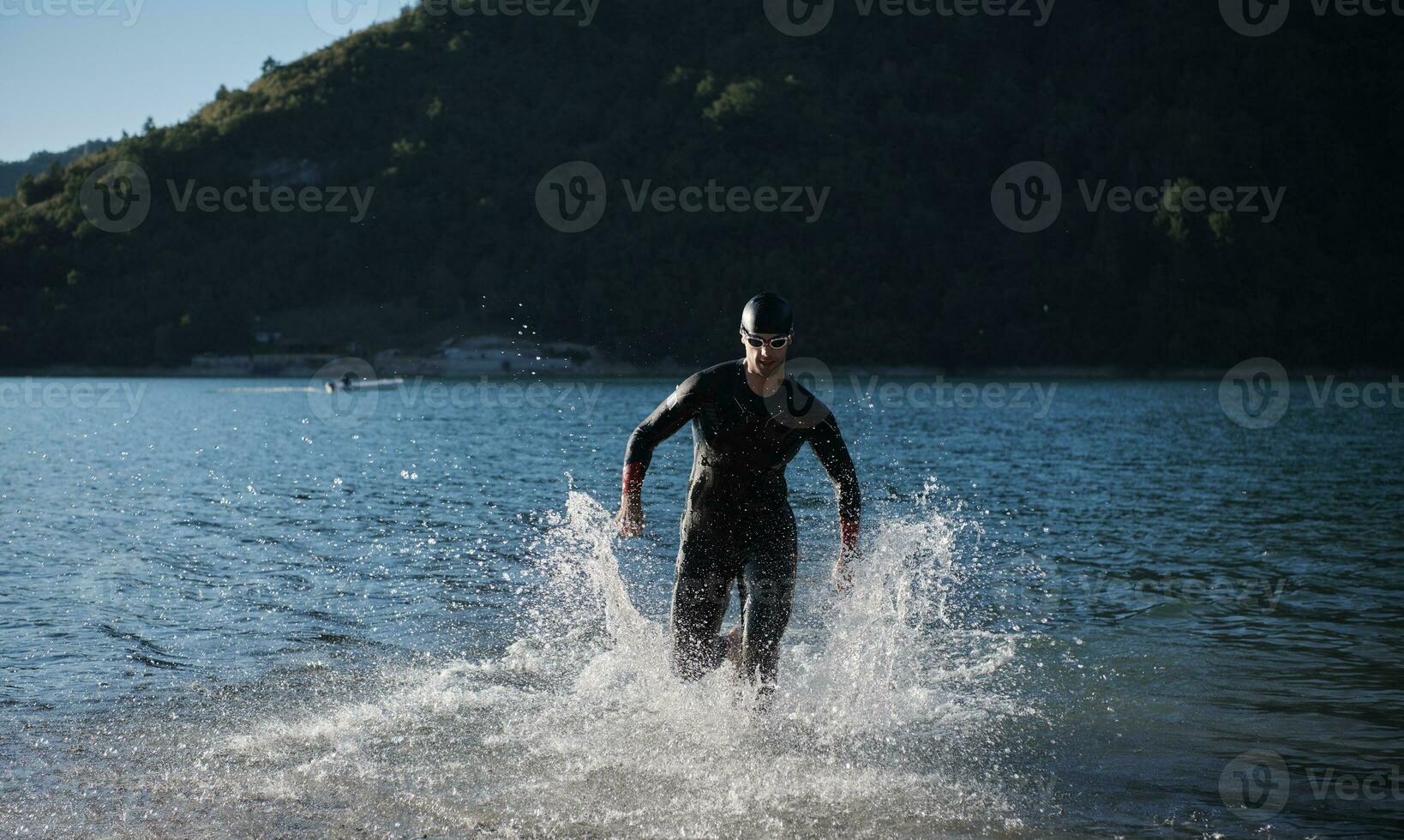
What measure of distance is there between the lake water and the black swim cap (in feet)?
7.80

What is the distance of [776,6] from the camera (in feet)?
593

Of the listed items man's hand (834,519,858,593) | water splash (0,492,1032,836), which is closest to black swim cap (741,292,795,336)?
man's hand (834,519,858,593)

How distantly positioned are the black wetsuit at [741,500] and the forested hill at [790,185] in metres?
105

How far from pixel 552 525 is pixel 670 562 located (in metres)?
5.01

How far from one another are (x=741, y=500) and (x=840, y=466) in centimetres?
66

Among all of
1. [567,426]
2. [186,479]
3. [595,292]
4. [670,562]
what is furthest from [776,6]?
[670,562]

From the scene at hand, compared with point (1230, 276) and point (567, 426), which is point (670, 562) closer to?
point (567, 426)

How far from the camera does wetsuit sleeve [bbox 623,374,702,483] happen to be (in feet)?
24.1

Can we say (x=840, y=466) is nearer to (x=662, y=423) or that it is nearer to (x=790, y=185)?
(x=662, y=423)

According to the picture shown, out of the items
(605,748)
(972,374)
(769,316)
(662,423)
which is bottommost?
(605,748)

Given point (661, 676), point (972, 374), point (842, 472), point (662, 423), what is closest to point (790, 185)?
point (972, 374)

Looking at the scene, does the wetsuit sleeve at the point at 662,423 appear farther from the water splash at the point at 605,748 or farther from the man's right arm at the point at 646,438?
the water splash at the point at 605,748

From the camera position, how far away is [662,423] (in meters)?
7.39

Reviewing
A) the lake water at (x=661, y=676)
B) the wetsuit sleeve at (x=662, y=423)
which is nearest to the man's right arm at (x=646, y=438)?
the wetsuit sleeve at (x=662, y=423)
